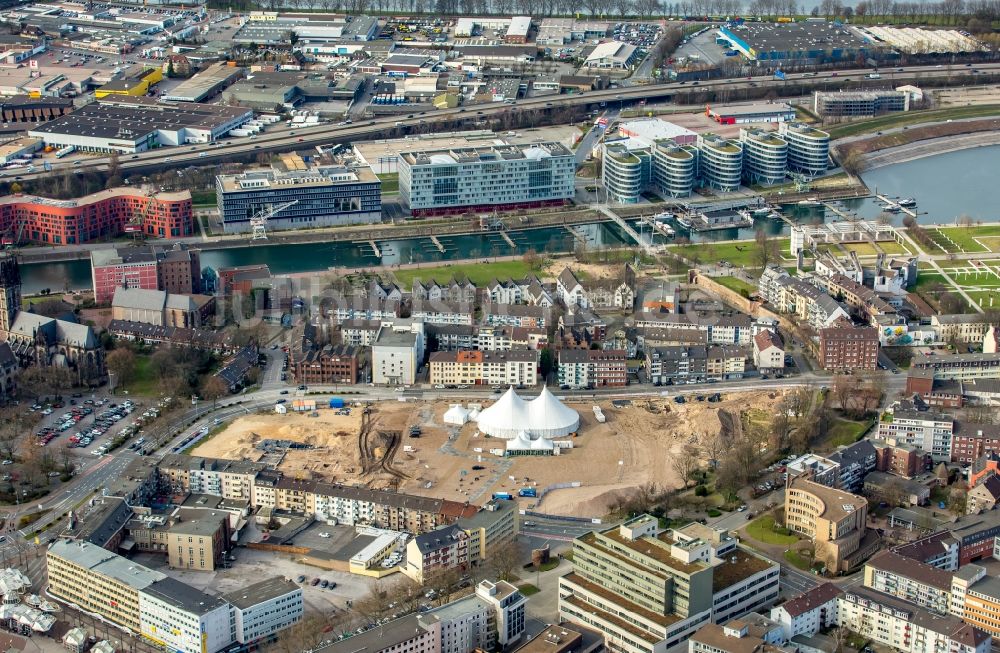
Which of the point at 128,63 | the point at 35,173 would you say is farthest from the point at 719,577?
the point at 128,63

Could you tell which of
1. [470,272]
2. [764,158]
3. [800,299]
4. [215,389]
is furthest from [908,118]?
[215,389]

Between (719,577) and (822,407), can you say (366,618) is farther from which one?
(822,407)

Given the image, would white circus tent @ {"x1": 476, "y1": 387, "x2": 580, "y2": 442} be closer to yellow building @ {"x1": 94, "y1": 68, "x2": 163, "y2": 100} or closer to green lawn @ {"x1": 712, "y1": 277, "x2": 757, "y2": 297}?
green lawn @ {"x1": 712, "y1": 277, "x2": 757, "y2": 297}

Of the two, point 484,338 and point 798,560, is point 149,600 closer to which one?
point 798,560

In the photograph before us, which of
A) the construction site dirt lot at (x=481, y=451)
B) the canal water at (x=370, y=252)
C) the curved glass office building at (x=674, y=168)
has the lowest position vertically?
the construction site dirt lot at (x=481, y=451)

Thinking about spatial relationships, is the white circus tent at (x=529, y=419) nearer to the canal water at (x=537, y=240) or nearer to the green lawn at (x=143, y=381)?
the green lawn at (x=143, y=381)

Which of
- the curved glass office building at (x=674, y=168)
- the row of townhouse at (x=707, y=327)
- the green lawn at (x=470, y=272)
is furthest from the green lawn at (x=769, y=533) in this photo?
the curved glass office building at (x=674, y=168)

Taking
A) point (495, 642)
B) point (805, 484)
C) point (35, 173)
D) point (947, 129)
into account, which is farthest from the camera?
point (947, 129)

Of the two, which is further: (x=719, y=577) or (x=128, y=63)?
(x=128, y=63)
